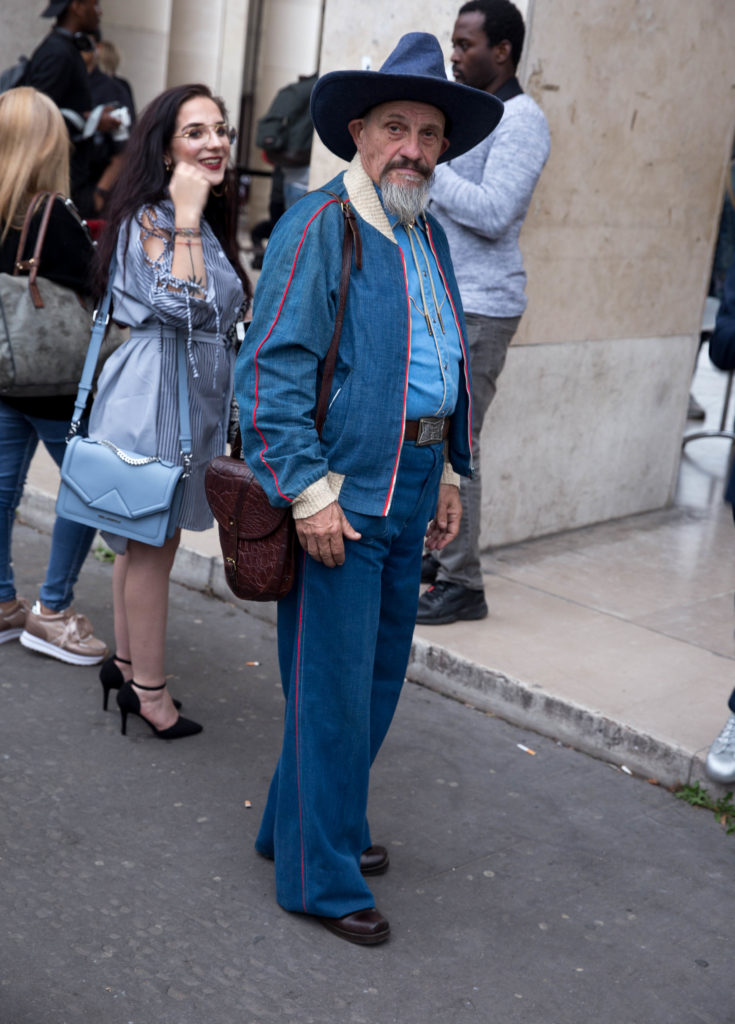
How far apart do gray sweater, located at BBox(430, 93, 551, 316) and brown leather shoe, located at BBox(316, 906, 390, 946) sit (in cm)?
268

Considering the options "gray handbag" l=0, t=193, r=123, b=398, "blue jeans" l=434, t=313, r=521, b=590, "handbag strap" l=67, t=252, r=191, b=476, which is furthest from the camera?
"blue jeans" l=434, t=313, r=521, b=590

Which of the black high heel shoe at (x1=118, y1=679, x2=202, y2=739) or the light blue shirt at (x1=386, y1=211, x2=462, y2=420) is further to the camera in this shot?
the black high heel shoe at (x1=118, y1=679, x2=202, y2=739)

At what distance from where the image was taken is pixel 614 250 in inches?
248

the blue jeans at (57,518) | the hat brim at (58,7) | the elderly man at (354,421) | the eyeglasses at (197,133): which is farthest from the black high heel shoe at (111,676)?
the hat brim at (58,7)

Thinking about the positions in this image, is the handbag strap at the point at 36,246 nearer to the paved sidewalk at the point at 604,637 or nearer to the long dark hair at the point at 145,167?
the long dark hair at the point at 145,167

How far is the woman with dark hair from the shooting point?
13.1 ft

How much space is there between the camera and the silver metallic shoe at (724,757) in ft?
13.4

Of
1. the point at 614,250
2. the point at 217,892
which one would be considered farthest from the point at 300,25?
the point at 217,892

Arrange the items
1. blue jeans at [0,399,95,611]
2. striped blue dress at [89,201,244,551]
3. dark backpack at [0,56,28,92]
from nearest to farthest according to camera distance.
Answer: striped blue dress at [89,201,244,551] → blue jeans at [0,399,95,611] → dark backpack at [0,56,28,92]

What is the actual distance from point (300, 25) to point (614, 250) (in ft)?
46.8

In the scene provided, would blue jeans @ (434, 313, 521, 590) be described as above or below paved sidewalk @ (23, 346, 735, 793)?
above

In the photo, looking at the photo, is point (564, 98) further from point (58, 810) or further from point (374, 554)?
point (58, 810)

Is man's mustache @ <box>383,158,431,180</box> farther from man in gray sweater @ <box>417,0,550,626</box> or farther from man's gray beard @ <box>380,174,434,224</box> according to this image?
man in gray sweater @ <box>417,0,550,626</box>

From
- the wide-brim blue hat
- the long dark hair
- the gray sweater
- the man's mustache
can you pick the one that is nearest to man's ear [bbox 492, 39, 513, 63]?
the gray sweater
